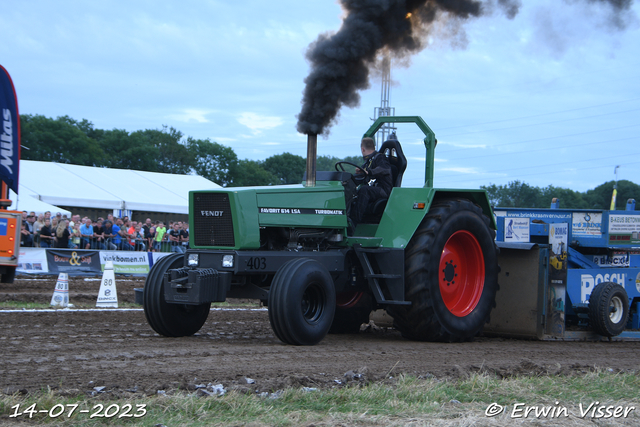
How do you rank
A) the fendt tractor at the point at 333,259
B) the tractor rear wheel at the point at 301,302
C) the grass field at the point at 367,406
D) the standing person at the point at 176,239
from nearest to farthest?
the grass field at the point at 367,406 < the tractor rear wheel at the point at 301,302 < the fendt tractor at the point at 333,259 < the standing person at the point at 176,239

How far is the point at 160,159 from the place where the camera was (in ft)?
224

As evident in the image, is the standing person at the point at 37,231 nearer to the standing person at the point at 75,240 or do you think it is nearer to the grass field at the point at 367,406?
the standing person at the point at 75,240

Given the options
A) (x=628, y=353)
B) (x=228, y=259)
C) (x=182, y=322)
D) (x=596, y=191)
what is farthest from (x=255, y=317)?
(x=596, y=191)

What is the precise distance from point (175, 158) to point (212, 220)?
64295 mm

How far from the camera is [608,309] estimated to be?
8.46 metres

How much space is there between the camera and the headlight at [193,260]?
22.4 feet

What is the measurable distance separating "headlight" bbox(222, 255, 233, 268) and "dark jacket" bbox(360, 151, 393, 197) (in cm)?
200

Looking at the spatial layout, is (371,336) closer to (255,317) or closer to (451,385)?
(255,317)

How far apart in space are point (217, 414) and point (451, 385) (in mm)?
1862

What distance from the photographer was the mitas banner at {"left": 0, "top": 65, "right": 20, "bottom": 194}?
13125 mm

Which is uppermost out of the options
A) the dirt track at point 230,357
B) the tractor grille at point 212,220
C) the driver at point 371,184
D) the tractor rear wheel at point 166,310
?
the driver at point 371,184

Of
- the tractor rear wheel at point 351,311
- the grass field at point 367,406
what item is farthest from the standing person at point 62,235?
the grass field at point 367,406

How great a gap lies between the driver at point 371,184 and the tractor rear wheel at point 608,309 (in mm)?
2944

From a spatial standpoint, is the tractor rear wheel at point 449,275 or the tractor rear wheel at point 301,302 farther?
the tractor rear wheel at point 449,275
